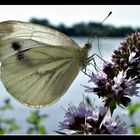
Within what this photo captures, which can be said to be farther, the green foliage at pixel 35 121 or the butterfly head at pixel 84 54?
the green foliage at pixel 35 121

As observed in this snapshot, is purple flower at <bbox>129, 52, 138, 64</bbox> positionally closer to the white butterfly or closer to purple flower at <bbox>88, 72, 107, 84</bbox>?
purple flower at <bbox>88, 72, 107, 84</bbox>

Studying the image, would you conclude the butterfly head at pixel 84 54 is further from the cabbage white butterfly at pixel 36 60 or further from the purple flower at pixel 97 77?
the purple flower at pixel 97 77

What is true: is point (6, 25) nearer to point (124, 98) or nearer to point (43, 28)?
point (43, 28)

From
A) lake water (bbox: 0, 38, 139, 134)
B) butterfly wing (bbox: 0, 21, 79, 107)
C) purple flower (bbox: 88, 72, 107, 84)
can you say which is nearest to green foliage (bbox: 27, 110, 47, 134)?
Result: lake water (bbox: 0, 38, 139, 134)

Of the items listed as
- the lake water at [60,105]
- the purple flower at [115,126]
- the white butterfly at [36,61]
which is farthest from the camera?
the lake water at [60,105]

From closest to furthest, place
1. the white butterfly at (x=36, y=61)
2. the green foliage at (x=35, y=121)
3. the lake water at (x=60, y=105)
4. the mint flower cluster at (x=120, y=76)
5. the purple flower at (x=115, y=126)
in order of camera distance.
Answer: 1. the purple flower at (x=115, y=126)
2. the mint flower cluster at (x=120, y=76)
3. the white butterfly at (x=36, y=61)
4. the lake water at (x=60, y=105)
5. the green foliage at (x=35, y=121)

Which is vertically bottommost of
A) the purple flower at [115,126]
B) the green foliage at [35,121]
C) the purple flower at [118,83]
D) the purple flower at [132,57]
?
the green foliage at [35,121]

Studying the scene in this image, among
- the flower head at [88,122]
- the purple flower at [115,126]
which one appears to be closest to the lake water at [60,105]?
the flower head at [88,122]
